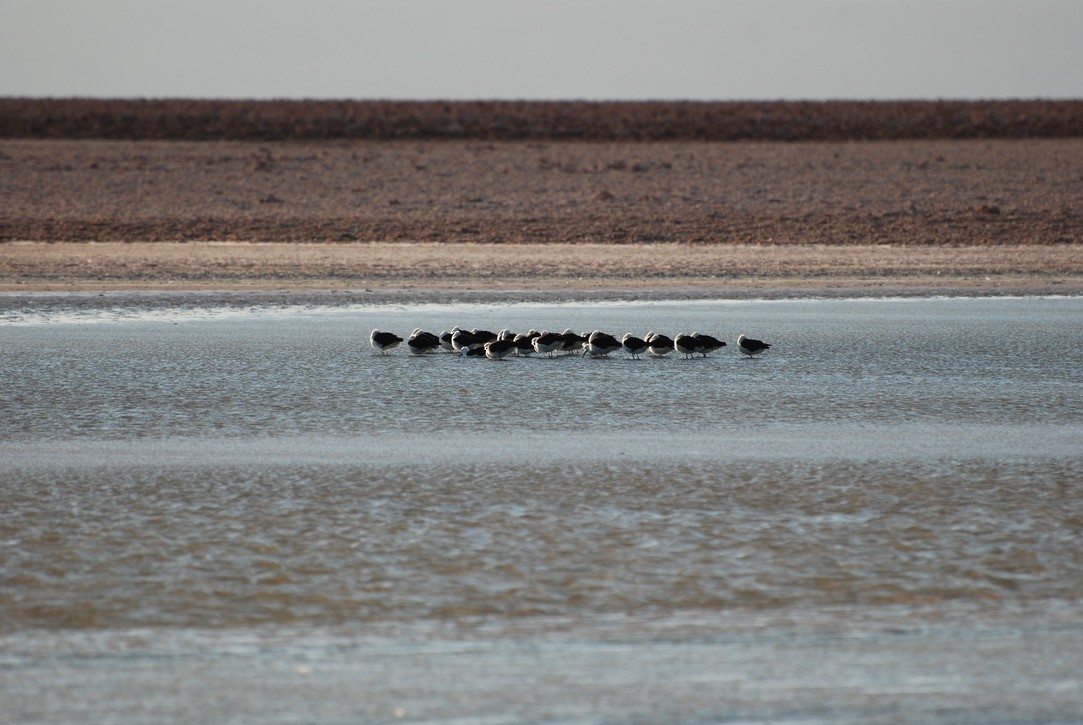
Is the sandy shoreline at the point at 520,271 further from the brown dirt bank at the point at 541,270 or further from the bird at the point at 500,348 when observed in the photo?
the bird at the point at 500,348

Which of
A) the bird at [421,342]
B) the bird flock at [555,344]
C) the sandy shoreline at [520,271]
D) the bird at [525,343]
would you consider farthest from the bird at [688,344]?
→ the sandy shoreline at [520,271]

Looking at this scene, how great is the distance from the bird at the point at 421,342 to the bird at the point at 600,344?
1072 millimetres

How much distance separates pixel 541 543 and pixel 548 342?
16.1 ft

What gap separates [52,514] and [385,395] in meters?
3.11

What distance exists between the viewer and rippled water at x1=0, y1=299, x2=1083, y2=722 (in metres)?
3.47

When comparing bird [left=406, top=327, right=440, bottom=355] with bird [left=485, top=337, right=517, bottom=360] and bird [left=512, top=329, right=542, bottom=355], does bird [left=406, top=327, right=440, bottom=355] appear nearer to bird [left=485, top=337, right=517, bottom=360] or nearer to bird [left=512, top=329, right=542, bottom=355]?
bird [left=485, top=337, right=517, bottom=360]

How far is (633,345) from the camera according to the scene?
32.2ft

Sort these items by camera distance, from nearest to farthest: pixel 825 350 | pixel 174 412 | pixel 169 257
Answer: pixel 174 412, pixel 825 350, pixel 169 257

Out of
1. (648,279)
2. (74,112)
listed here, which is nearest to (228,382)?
(648,279)

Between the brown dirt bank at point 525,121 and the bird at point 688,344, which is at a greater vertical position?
the brown dirt bank at point 525,121

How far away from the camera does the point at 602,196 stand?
27.7 m

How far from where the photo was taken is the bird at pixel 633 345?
386 inches

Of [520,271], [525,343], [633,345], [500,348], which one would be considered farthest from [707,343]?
[520,271]

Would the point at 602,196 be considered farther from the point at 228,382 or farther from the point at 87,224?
the point at 228,382
